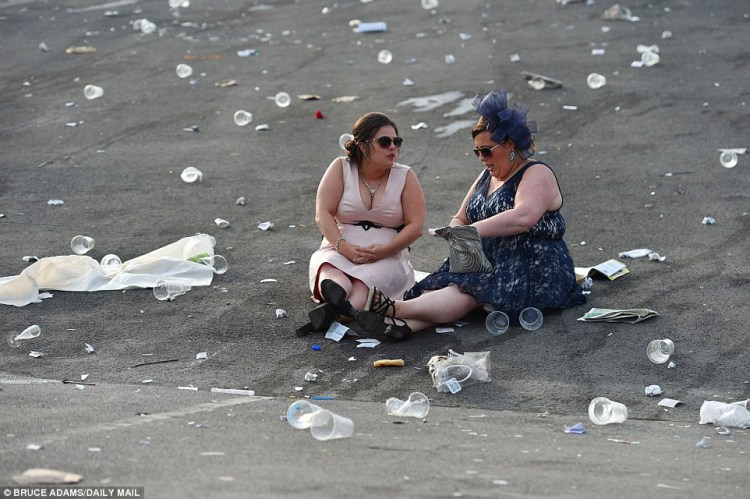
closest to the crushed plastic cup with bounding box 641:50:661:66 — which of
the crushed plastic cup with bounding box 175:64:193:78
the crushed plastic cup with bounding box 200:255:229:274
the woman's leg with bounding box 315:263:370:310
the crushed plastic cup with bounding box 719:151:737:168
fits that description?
the crushed plastic cup with bounding box 719:151:737:168

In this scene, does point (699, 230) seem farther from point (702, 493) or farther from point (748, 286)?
point (702, 493)

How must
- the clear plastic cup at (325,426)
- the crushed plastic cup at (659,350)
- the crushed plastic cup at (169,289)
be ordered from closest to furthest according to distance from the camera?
the clear plastic cup at (325,426) < the crushed plastic cup at (659,350) < the crushed plastic cup at (169,289)

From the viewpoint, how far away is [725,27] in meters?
14.6

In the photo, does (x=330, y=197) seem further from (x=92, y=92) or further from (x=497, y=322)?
(x=92, y=92)

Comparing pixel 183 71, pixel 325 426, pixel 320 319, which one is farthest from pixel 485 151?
pixel 183 71

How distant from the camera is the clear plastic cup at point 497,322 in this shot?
20.6 feet

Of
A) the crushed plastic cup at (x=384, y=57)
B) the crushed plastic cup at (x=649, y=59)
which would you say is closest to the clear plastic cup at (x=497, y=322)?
the crushed plastic cup at (x=649, y=59)

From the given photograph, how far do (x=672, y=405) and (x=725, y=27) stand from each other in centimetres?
1059

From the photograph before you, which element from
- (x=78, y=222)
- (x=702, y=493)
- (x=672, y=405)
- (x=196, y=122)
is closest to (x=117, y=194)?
(x=78, y=222)

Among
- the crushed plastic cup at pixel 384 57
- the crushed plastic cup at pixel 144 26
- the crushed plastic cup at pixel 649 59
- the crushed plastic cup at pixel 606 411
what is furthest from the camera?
the crushed plastic cup at pixel 144 26

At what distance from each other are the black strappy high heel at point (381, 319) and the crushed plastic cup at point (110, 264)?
189 centimetres

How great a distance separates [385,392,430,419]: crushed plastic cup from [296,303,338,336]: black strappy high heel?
119 cm

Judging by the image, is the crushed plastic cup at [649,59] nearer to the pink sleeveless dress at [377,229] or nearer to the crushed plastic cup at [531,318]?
the pink sleeveless dress at [377,229]

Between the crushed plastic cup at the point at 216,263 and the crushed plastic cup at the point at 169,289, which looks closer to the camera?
the crushed plastic cup at the point at 169,289
